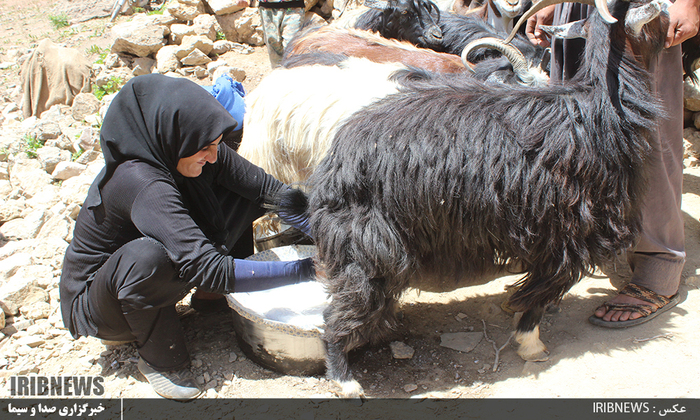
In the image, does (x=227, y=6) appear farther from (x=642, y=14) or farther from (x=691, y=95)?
(x=642, y=14)

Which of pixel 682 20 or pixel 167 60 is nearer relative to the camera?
pixel 682 20

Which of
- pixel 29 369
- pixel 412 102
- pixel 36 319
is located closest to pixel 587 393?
pixel 412 102

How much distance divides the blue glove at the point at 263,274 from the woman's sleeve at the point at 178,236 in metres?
0.05

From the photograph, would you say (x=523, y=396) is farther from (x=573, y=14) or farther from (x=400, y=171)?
(x=573, y=14)

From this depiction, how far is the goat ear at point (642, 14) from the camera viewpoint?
179cm

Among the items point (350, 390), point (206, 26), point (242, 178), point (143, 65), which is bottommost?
point (350, 390)

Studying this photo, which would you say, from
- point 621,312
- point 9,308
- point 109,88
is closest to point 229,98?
point 9,308

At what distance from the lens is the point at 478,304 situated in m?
2.94

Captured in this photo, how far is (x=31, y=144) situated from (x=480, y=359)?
433 cm
